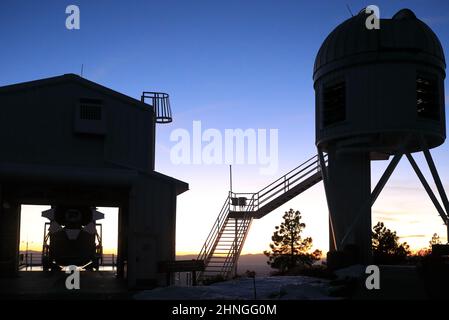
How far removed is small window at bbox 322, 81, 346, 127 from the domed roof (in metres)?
1.36

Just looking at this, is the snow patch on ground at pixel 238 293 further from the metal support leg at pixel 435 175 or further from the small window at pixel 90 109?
the small window at pixel 90 109

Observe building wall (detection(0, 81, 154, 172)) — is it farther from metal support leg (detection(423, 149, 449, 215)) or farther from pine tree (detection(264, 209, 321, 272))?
pine tree (detection(264, 209, 321, 272))

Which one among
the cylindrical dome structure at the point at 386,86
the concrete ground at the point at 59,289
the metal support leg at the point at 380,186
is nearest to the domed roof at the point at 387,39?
the cylindrical dome structure at the point at 386,86

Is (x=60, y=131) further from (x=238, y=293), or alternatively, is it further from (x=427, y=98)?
(x=427, y=98)

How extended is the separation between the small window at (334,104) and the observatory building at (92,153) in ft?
26.8

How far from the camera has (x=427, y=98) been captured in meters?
27.7

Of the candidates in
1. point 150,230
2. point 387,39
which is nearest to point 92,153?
point 150,230

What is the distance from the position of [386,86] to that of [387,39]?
2.32 meters

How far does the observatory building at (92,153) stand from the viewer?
24.8 metres

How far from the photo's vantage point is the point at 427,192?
90.2 ft

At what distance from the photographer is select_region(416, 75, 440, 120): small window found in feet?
89.8

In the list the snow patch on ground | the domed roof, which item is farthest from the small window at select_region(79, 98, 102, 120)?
the domed roof

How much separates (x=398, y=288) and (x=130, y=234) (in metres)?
11.1

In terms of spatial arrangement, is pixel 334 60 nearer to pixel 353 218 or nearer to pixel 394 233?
pixel 353 218
